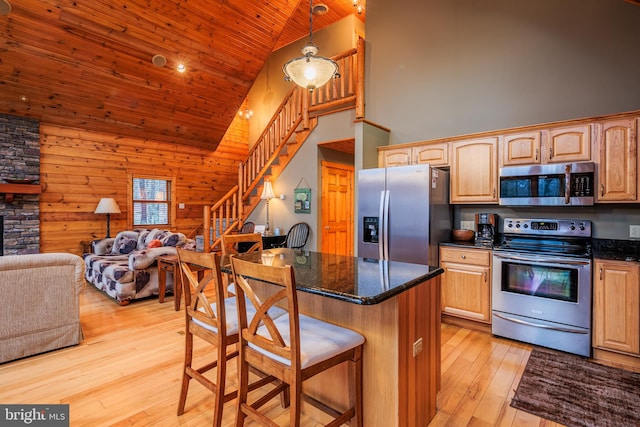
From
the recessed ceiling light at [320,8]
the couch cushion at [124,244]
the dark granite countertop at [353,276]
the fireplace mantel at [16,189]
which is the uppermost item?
the recessed ceiling light at [320,8]

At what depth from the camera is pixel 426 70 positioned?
14.7 feet

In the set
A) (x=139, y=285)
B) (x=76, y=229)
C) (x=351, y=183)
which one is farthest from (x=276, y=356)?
(x=76, y=229)

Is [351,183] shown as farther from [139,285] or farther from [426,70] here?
[139,285]

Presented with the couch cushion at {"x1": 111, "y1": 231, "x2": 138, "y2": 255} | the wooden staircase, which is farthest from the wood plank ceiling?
the couch cushion at {"x1": 111, "y1": 231, "x2": 138, "y2": 255}

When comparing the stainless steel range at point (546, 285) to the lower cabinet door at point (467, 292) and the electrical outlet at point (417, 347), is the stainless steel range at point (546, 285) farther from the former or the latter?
the electrical outlet at point (417, 347)

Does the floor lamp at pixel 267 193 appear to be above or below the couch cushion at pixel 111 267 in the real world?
above

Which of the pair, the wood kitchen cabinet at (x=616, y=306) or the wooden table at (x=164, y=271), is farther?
the wooden table at (x=164, y=271)

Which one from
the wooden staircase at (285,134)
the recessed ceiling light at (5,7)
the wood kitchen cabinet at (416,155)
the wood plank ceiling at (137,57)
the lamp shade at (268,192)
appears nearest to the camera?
the wood kitchen cabinet at (416,155)

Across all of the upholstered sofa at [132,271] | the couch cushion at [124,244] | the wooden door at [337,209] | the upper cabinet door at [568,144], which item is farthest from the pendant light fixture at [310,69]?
the couch cushion at [124,244]

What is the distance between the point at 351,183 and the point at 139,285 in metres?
4.10

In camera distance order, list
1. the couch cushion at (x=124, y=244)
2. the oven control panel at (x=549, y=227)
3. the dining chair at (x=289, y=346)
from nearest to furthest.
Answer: the dining chair at (x=289, y=346) → the oven control panel at (x=549, y=227) → the couch cushion at (x=124, y=244)

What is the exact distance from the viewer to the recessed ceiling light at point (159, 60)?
5465 millimetres

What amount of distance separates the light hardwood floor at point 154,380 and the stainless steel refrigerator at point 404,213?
3.19 feet

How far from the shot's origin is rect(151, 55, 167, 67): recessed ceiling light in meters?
5.46
